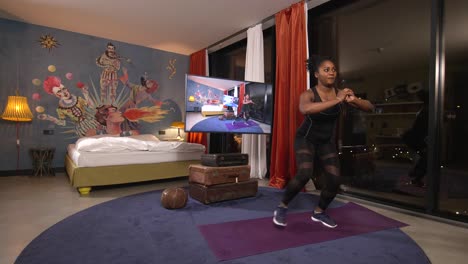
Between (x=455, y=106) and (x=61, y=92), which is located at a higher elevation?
(x=61, y=92)

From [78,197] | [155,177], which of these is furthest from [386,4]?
[78,197]

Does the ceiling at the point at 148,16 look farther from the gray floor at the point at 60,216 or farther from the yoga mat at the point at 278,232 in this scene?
the yoga mat at the point at 278,232

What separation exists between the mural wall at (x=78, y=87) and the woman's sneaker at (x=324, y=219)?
13.4 ft

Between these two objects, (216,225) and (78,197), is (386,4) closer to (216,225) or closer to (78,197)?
(216,225)

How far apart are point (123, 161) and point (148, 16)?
2.32 m

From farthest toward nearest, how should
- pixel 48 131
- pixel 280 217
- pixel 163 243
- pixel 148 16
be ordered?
pixel 48 131, pixel 148 16, pixel 280 217, pixel 163 243

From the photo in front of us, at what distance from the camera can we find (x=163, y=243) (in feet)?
5.64

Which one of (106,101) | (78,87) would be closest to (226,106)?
(106,101)

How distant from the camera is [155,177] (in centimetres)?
355

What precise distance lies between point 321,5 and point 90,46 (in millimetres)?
4210

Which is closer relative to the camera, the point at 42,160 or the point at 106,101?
the point at 42,160

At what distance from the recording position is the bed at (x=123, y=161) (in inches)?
121

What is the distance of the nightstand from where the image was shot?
4.29 m

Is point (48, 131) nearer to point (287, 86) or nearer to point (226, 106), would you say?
point (226, 106)
